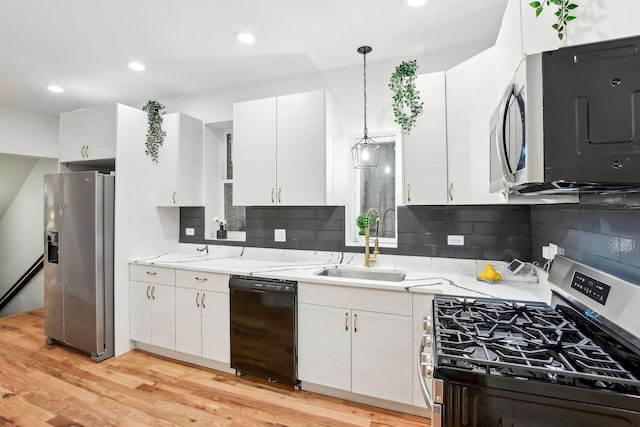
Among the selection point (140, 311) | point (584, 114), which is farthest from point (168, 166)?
point (584, 114)

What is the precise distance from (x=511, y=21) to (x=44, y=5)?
9.29 ft

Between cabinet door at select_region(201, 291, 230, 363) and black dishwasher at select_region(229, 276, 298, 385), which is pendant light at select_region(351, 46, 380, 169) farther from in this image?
cabinet door at select_region(201, 291, 230, 363)

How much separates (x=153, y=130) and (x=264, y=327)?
2330mm

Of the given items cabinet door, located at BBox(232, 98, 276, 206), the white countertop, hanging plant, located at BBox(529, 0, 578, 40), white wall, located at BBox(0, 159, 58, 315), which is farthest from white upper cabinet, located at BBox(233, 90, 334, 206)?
white wall, located at BBox(0, 159, 58, 315)

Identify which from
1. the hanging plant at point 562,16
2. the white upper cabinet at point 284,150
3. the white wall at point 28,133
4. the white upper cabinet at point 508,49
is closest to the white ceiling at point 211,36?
the white upper cabinet at point 284,150

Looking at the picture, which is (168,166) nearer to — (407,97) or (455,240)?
(407,97)

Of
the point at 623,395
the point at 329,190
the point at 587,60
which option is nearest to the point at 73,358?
the point at 329,190

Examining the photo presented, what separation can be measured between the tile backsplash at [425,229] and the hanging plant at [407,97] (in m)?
0.75

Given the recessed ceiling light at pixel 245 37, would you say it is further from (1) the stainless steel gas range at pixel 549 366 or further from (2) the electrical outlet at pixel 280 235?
(1) the stainless steel gas range at pixel 549 366

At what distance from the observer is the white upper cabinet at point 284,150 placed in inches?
104

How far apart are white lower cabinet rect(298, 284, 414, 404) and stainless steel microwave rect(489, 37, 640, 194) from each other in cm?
143

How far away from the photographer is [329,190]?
2684 mm

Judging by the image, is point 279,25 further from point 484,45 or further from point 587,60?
point 587,60

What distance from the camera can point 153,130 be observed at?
10.6 ft
